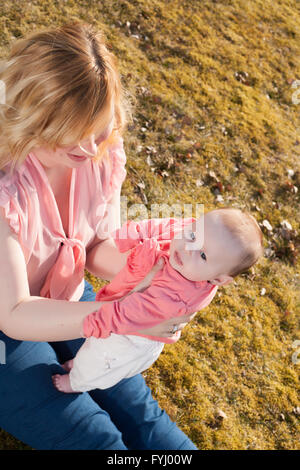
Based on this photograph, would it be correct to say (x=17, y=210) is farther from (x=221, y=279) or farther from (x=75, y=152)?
(x=221, y=279)

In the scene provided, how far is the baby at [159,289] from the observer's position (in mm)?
2170

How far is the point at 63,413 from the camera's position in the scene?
7.66 ft

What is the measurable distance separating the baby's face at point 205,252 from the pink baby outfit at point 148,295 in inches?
2.8

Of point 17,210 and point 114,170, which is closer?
point 17,210

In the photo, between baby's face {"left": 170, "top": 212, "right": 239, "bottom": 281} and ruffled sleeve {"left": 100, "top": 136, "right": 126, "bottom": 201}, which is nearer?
baby's face {"left": 170, "top": 212, "right": 239, "bottom": 281}

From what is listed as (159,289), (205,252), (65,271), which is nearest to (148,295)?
(159,289)

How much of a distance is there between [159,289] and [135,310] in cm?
15

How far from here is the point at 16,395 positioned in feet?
7.64

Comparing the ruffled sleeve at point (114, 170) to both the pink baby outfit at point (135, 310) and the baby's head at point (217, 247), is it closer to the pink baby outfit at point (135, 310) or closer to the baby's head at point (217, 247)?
the pink baby outfit at point (135, 310)

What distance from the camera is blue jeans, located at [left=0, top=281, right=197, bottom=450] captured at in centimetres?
232

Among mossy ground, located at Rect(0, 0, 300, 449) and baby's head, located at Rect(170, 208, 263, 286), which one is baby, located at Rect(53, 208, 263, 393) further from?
mossy ground, located at Rect(0, 0, 300, 449)

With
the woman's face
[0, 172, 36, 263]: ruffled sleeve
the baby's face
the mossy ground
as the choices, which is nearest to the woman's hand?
the baby's face
